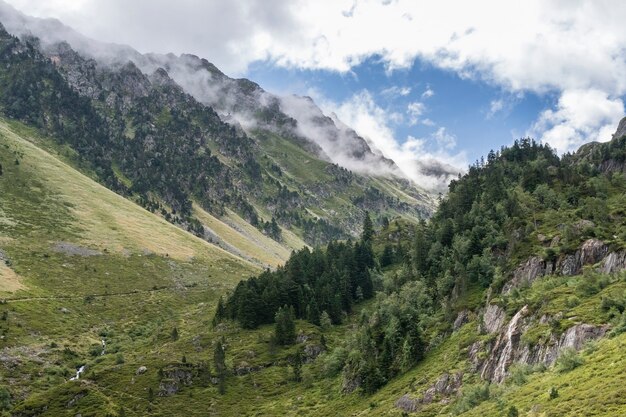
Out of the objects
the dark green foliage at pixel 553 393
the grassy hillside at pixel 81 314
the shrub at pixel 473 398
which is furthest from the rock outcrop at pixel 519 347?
the grassy hillside at pixel 81 314

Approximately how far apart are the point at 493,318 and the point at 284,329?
63.1 meters

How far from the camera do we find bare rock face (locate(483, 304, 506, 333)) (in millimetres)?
72250

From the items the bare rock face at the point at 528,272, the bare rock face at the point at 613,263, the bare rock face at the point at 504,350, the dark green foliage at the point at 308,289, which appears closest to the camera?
the bare rock face at the point at 504,350

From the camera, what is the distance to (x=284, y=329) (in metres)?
127

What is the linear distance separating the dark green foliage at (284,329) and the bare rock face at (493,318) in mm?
59478

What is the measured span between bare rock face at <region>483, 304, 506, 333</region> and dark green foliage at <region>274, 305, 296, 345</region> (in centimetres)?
5948

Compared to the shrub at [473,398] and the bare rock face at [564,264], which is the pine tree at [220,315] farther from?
the shrub at [473,398]

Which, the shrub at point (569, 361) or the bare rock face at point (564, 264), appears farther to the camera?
the bare rock face at point (564, 264)

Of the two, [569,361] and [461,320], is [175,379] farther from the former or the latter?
[569,361]

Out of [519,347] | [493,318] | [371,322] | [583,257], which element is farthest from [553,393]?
[371,322]

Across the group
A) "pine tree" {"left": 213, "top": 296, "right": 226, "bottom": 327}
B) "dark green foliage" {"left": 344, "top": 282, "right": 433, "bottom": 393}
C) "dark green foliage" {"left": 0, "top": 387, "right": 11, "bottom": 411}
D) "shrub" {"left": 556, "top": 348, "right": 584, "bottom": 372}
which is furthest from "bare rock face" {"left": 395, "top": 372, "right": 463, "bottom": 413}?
"pine tree" {"left": 213, "top": 296, "right": 226, "bottom": 327}

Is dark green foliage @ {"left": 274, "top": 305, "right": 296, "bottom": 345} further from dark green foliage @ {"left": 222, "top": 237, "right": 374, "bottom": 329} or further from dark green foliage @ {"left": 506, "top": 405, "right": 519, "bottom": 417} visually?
dark green foliage @ {"left": 506, "top": 405, "right": 519, "bottom": 417}

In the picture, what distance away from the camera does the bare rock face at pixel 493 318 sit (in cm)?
7225

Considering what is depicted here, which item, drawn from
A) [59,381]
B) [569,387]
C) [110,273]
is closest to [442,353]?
[569,387]
